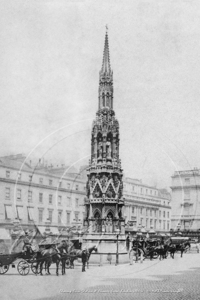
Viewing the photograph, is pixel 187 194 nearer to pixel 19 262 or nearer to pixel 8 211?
pixel 8 211

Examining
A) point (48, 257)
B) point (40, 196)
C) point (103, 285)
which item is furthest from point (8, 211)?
point (103, 285)

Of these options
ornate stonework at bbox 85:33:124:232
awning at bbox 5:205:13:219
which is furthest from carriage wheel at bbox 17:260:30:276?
awning at bbox 5:205:13:219

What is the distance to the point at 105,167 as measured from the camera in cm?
2527

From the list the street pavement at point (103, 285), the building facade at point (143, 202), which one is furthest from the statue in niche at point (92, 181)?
the building facade at point (143, 202)

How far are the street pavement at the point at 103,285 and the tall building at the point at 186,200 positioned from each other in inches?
1234

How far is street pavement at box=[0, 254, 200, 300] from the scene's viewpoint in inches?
591

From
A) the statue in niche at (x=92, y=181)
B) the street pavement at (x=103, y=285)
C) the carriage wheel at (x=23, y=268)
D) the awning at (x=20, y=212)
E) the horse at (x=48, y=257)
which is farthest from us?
the awning at (x=20, y=212)

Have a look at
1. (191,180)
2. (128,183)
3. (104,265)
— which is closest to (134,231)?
(128,183)

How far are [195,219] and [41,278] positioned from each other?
134 ft

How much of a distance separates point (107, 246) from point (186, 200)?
28.6 m

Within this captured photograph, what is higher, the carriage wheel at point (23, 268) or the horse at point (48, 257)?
the horse at point (48, 257)

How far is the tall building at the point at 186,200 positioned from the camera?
51281 mm

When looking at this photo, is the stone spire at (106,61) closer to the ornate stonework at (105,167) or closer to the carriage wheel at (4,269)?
the ornate stonework at (105,167)

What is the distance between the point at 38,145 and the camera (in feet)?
79.0
